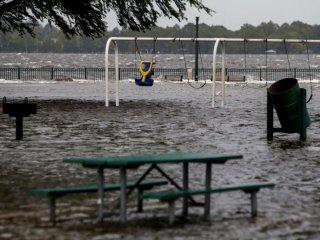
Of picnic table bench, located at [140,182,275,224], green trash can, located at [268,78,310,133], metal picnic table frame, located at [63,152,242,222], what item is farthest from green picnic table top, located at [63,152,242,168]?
green trash can, located at [268,78,310,133]

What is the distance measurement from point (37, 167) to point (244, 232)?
551 centimetres

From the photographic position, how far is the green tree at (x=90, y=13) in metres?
32.7

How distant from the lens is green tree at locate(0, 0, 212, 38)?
107ft

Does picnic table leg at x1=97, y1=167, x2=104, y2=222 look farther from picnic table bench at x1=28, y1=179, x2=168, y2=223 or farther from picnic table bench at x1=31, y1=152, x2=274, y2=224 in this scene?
picnic table bench at x1=28, y1=179, x2=168, y2=223

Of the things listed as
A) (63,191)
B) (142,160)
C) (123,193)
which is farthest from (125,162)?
(63,191)

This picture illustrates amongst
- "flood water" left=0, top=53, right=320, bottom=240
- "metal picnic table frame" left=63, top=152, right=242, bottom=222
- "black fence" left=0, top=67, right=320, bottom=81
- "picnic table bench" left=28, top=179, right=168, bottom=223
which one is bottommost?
"flood water" left=0, top=53, right=320, bottom=240

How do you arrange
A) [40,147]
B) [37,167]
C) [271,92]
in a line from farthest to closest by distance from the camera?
1. [271,92]
2. [40,147]
3. [37,167]

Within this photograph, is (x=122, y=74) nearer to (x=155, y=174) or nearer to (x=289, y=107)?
(x=289, y=107)

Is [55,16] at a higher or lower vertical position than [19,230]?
higher

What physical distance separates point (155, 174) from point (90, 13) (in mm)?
21859

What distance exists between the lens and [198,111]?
27453mm

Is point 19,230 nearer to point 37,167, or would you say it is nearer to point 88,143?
point 37,167

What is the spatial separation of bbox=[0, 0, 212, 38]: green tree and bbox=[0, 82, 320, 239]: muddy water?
677cm

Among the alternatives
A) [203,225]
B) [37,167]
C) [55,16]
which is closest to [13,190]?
[37,167]
